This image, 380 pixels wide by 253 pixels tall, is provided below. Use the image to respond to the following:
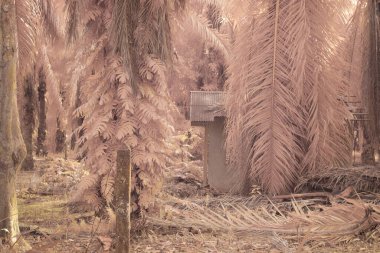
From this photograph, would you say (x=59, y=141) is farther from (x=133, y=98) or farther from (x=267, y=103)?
(x=133, y=98)

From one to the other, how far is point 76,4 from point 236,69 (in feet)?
10.5

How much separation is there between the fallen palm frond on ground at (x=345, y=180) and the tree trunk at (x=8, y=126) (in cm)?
443

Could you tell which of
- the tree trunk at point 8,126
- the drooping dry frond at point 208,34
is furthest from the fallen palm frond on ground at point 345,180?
the drooping dry frond at point 208,34

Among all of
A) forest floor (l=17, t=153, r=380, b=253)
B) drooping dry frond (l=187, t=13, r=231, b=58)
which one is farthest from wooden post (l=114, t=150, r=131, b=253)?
drooping dry frond (l=187, t=13, r=231, b=58)

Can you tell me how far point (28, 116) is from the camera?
18.2 metres

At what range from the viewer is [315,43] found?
8.55 meters

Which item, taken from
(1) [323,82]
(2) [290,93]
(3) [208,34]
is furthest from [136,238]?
(3) [208,34]

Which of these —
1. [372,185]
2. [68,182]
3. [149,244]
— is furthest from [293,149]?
[68,182]

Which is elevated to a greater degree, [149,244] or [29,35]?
[29,35]

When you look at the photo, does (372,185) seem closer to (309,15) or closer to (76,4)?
(309,15)

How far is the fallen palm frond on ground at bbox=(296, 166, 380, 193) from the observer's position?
738 centimetres

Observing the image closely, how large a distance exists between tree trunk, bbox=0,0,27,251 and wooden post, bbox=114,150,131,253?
2400mm

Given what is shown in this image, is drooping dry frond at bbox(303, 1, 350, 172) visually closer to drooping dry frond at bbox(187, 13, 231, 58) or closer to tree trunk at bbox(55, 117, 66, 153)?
drooping dry frond at bbox(187, 13, 231, 58)

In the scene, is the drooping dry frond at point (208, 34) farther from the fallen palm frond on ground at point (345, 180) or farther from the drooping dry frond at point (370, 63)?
the drooping dry frond at point (370, 63)
